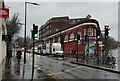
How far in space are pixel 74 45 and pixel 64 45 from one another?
34.8 ft

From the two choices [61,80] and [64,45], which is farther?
[64,45]

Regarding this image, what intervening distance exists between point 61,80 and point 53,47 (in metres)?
52.5

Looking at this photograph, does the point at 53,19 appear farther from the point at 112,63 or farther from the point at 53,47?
the point at 112,63

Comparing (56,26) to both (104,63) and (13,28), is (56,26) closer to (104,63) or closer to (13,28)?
(13,28)

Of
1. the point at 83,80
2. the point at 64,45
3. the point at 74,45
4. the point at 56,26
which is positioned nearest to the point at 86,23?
the point at 74,45

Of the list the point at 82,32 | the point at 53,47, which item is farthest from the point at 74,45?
the point at 53,47

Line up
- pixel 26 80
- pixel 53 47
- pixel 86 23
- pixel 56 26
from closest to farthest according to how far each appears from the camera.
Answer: pixel 26 80
pixel 53 47
pixel 86 23
pixel 56 26

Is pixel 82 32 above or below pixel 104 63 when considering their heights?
above

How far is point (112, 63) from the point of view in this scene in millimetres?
36062

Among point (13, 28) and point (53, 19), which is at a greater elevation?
point (53, 19)

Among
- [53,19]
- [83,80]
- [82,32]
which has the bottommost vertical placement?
[83,80]

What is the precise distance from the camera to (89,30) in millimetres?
76188

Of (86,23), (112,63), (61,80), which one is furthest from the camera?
(86,23)

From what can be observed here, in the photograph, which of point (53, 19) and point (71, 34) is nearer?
point (71, 34)
